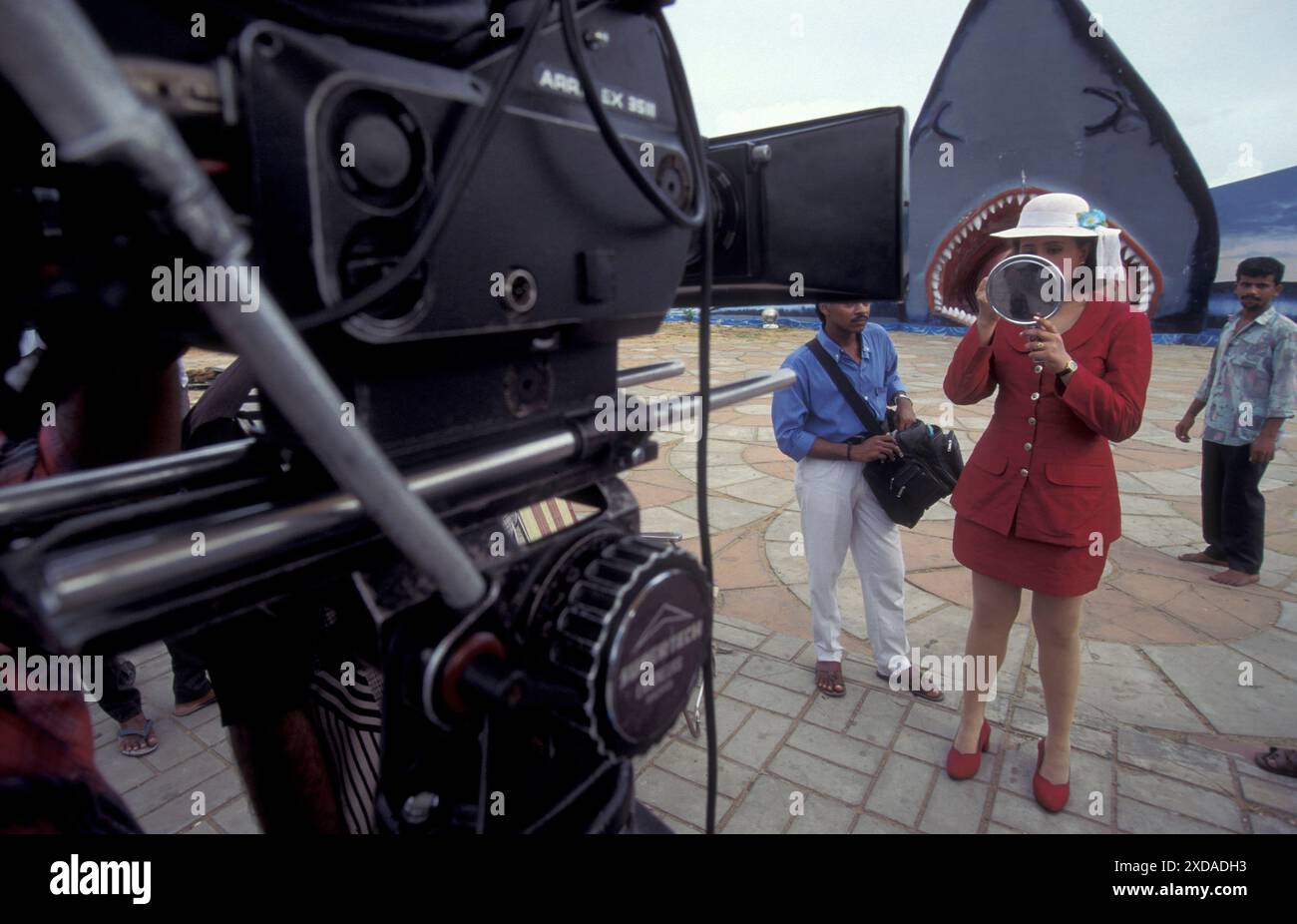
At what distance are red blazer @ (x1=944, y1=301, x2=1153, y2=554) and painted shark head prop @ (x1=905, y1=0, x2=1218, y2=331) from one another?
11.3m

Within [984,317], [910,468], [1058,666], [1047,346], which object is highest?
[984,317]

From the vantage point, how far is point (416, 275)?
77 cm

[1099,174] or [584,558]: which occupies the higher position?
[1099,174]

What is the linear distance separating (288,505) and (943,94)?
18.0 m

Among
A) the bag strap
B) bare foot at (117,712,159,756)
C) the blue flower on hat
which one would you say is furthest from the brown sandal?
bare foot at (117,712,159,756)

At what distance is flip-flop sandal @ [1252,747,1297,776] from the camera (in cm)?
278

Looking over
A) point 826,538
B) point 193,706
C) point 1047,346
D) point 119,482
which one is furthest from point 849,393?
point 193,706

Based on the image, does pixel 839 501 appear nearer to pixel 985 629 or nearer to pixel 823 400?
pixel 823 400

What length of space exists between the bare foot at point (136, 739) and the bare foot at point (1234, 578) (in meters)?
5.66

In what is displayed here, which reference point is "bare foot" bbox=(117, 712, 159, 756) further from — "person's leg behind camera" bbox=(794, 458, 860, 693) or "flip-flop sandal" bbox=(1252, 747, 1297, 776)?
"flip-flop sandal" bbox=(1252, 747, 1297, 776)

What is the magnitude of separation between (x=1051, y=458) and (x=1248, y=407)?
9.92ft

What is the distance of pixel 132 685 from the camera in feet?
9.87
